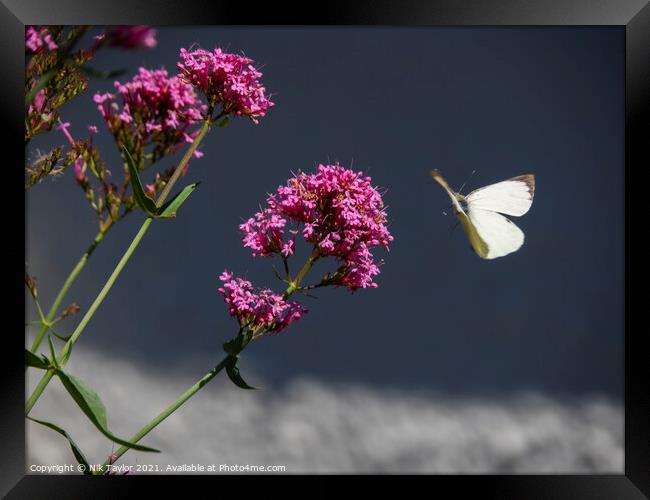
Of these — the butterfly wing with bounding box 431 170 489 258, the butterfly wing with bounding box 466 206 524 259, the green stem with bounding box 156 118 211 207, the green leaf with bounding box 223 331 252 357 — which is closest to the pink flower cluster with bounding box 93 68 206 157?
the green stem with bounding box 156 118 211 207

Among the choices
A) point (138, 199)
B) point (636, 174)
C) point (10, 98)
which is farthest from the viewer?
point (636, 174)

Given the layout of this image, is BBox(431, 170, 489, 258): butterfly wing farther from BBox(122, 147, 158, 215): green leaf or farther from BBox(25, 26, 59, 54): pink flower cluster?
BBox(25, 26, 59, 54): pink flower cluster

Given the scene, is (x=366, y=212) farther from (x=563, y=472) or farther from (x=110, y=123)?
(x=563, y=472)

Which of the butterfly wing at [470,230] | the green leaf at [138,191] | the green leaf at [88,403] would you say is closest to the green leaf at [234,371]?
the green leaf at [88,403]

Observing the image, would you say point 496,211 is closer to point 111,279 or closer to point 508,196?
point 508,196

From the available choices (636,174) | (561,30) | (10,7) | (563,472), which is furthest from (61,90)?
(563,472)

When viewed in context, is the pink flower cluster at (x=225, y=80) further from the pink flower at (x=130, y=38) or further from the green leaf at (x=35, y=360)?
the green leaf at (x=35, y=360)
